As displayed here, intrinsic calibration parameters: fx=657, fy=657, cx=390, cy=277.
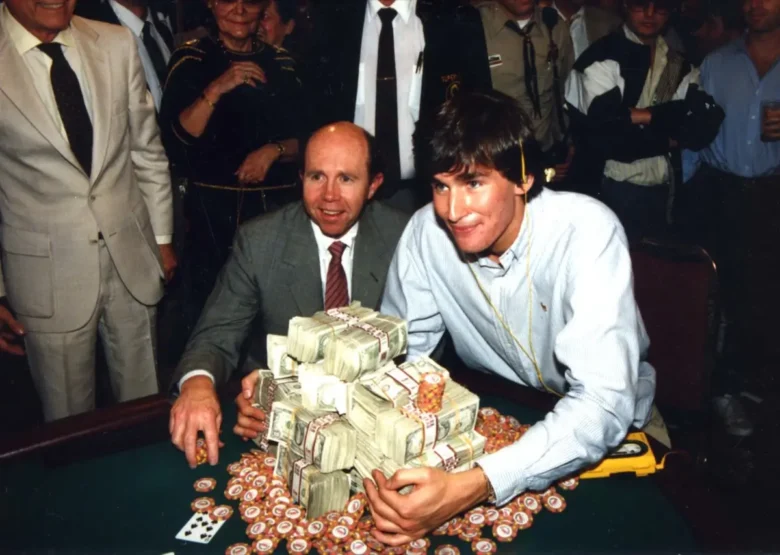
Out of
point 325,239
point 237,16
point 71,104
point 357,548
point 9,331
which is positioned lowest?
point 357,548

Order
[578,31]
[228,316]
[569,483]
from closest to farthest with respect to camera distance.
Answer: [569,483] < [228,316] < [578,31]

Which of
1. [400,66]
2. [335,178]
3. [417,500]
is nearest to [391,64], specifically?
[400,66]

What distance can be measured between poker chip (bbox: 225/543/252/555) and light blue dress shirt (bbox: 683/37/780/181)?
10.9 feet

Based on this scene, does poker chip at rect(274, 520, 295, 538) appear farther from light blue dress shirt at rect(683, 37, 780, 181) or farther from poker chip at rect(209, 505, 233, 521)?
light blue dress shirt at rect(683, 37, 780, 181)

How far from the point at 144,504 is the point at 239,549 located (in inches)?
11.5

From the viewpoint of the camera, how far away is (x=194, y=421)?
1748 mm

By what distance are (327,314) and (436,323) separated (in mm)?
576

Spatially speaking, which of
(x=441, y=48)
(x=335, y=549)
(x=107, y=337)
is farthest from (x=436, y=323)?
(x=441, y=48)

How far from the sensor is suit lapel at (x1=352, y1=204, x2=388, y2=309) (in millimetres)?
2432

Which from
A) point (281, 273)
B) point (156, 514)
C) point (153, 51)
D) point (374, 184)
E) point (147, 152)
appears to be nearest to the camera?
point (156, 514)

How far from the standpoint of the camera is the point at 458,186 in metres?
1.87

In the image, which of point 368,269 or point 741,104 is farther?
point 741,104

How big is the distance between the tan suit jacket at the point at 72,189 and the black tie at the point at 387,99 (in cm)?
110

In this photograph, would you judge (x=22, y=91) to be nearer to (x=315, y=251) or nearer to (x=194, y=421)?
(x=315, y=251)
